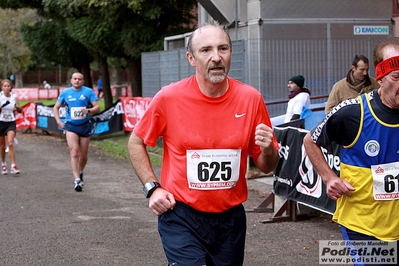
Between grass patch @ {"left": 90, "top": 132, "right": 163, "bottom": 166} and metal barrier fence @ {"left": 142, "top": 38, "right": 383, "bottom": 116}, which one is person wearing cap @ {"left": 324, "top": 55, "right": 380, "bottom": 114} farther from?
grass patch @ {"left": 90, "top": 132, "right": 163, "bottom": 166}

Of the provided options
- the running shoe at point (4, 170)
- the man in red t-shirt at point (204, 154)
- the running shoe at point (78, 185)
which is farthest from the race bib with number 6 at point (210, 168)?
the running shoe at point (4, 170)

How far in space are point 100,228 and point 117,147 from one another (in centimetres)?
1133

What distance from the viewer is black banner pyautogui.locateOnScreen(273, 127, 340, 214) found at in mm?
8648

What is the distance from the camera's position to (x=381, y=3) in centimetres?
1655

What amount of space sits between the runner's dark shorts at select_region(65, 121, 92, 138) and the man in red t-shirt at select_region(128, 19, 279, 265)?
8213 mm

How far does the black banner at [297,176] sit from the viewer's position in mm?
8648

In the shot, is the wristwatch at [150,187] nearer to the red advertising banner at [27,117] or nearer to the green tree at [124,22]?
the green tree at [124,22]

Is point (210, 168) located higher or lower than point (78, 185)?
higher

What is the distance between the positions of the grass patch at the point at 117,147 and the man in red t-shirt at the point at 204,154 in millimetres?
11621

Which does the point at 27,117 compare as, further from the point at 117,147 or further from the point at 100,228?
the point at 100,228

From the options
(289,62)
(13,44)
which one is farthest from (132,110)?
(13,44)

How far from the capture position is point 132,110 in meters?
22.3

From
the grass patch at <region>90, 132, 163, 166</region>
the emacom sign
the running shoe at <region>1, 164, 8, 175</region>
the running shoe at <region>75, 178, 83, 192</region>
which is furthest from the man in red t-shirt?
the emacom sign

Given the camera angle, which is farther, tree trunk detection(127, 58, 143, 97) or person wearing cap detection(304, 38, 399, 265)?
tree trunk detection(127, 58, 143, 97)
